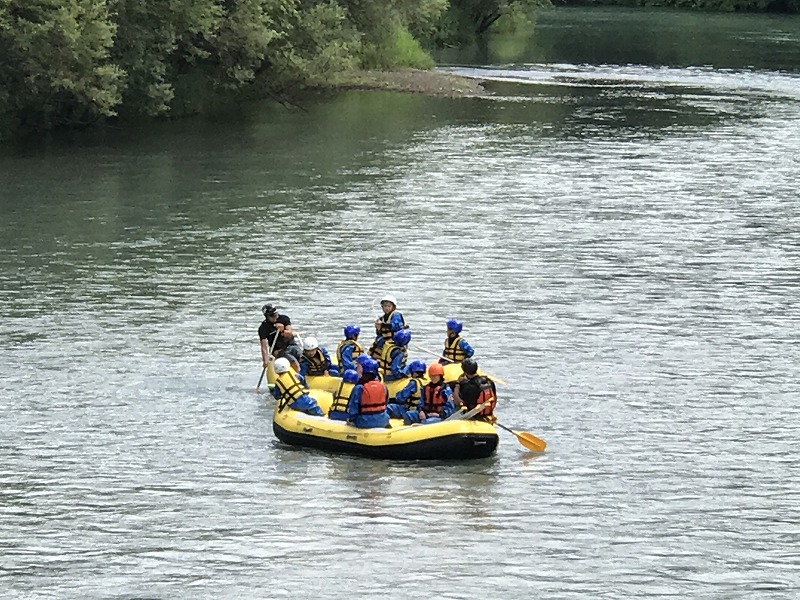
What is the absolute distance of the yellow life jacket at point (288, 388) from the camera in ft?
58.7

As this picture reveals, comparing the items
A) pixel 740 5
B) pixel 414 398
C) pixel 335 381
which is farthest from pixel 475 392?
pixel 740 5

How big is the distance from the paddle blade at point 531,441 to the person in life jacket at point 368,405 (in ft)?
5.55

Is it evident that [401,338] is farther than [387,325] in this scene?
No

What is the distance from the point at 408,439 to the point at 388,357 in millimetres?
2535

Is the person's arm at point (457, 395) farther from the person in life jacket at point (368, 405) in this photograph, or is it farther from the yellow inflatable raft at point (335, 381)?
the yellow inflatable raft at point (335, 381)

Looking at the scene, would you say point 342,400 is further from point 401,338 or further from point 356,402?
point 401,338

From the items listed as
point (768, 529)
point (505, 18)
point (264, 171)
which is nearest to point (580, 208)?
point (264, 171)

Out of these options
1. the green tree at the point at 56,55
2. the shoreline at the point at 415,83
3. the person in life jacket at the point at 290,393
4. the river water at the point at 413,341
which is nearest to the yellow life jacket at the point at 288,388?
the person in life jacket at the point at 290,393

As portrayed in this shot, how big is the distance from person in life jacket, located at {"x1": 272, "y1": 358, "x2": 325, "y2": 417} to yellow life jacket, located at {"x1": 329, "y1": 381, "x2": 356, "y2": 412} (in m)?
0.29

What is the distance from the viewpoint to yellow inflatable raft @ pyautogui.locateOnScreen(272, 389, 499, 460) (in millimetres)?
16844

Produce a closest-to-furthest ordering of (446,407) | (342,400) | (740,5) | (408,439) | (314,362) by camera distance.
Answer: (408,439) → (446,407) → (342,400) → (314,362) → (740,5)

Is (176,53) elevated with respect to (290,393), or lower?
elevated

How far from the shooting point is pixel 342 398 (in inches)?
→ 699

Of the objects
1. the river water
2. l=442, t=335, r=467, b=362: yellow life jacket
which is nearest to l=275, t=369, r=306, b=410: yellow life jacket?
Result: the river water
